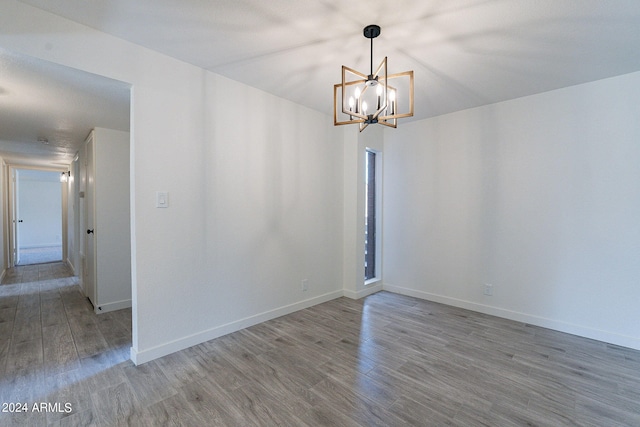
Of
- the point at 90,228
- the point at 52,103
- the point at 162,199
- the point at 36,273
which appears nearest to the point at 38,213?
the point at 36,273

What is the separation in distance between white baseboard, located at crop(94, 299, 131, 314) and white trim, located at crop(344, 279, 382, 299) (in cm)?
289

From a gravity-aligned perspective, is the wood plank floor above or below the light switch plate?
below

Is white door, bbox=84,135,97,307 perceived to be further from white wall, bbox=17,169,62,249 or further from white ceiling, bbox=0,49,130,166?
white wall, bbox=17,169,62,249

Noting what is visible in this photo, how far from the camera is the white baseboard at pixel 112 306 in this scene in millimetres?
3422

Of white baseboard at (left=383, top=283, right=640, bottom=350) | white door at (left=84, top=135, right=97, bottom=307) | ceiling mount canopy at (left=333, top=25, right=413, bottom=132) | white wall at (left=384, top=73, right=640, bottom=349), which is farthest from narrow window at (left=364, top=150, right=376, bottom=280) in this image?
white door at (left=84, top=135, right=97, bottom=307)

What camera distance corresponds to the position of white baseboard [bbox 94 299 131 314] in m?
3.42

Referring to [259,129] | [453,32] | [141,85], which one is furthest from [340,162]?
[141,85]

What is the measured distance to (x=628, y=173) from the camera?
2623mm

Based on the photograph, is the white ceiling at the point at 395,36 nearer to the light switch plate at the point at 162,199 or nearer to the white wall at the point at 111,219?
the light switch plate at the point at 162,199

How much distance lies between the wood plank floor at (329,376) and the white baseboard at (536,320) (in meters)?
0.11

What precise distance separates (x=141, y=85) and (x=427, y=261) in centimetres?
378

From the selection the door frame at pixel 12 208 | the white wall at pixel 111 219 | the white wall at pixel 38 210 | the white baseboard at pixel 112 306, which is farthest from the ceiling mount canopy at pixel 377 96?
the white wall at pixel 38 210

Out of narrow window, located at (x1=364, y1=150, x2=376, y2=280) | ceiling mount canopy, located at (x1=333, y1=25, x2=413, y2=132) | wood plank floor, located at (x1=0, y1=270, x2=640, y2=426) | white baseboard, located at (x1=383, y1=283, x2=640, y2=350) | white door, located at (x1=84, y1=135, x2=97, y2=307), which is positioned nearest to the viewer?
wood plank floor, located at (x1=0, y1=270, x2=640, y2=426)

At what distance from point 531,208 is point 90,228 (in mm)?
5499
